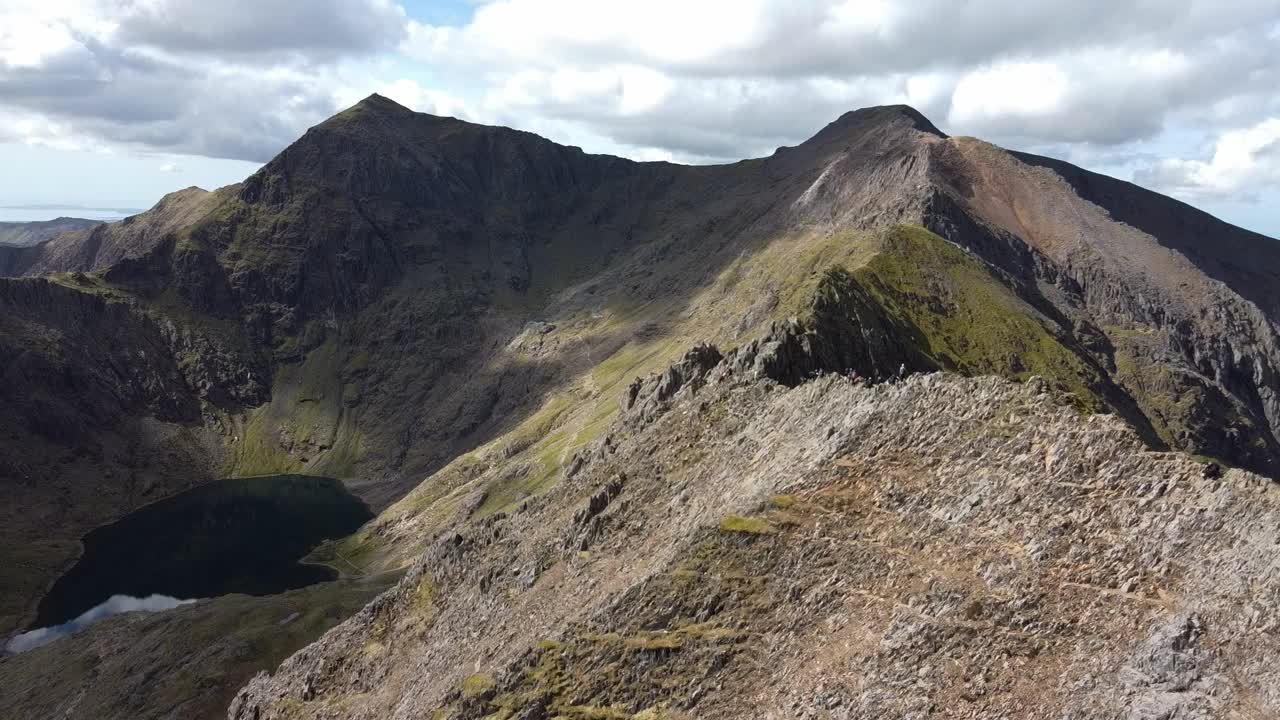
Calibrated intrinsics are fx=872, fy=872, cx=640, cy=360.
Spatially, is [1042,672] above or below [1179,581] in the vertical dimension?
below

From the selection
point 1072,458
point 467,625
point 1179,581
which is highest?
point 1072,458

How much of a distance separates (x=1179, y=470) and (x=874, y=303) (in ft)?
398

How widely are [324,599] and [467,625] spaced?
258 feet

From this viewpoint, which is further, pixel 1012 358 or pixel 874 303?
pixel 1012 358

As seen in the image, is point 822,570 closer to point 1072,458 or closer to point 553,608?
point 1072,458

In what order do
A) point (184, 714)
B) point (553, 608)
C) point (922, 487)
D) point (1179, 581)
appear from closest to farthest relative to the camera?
point (1179, 581)
point (922, 487)
point (553, 608)
point (184, 714)

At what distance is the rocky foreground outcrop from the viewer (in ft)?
126

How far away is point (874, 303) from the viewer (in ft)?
528

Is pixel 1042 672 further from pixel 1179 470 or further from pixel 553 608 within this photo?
pixel 553 608

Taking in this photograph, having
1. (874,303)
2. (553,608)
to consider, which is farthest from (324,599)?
(874,303)

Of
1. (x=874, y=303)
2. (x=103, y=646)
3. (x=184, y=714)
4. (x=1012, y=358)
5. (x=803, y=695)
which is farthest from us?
(x=1012, y=358)

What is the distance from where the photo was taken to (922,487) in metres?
49.7

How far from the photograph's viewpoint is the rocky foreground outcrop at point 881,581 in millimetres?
38500

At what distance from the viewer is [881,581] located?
47.4m
